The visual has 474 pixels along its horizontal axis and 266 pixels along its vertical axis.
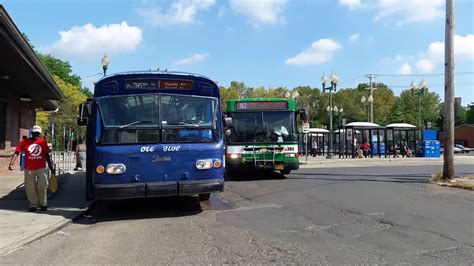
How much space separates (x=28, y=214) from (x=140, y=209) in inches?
91.8

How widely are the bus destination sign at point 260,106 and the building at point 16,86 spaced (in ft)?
21.9

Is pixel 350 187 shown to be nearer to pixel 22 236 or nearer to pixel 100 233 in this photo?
pixel 100 233

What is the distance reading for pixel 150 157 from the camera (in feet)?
30.7

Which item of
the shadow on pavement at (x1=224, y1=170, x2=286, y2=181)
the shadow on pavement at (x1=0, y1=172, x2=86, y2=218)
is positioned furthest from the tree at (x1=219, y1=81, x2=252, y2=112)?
the shadow on pavement at (x1=0, y1=172, x2=86, y2=218)

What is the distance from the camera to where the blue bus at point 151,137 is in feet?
30.2

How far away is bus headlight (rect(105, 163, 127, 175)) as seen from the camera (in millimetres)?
9141

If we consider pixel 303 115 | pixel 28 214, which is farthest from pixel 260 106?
pixel 28 214

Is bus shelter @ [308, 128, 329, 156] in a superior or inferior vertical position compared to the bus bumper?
superior

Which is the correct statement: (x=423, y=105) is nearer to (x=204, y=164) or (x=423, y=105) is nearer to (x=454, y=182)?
(x=454, y=182)

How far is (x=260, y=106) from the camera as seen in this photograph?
1723 cm

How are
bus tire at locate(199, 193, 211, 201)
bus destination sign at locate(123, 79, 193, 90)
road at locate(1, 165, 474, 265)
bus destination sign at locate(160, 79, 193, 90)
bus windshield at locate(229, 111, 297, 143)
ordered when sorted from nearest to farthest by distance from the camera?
road at locate(1, 165, 474, 265)
bus destination sign at locate(123, 79, 193, 90)
bus destination sign at locate(160, 79, 193, 90)
bus tire at locate(199, 193, 211, 201)
bus windshield at locate(229, 111, 297, 143)

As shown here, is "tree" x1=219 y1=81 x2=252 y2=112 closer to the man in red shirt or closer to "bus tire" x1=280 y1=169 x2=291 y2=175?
"bus tire" x1=280 y1=169 x2=291 y2=175

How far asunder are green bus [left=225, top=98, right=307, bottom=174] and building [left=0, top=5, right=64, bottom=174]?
6.66m

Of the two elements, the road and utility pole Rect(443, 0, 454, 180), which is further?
utility pole Rect(443, 0, 454, 180)
